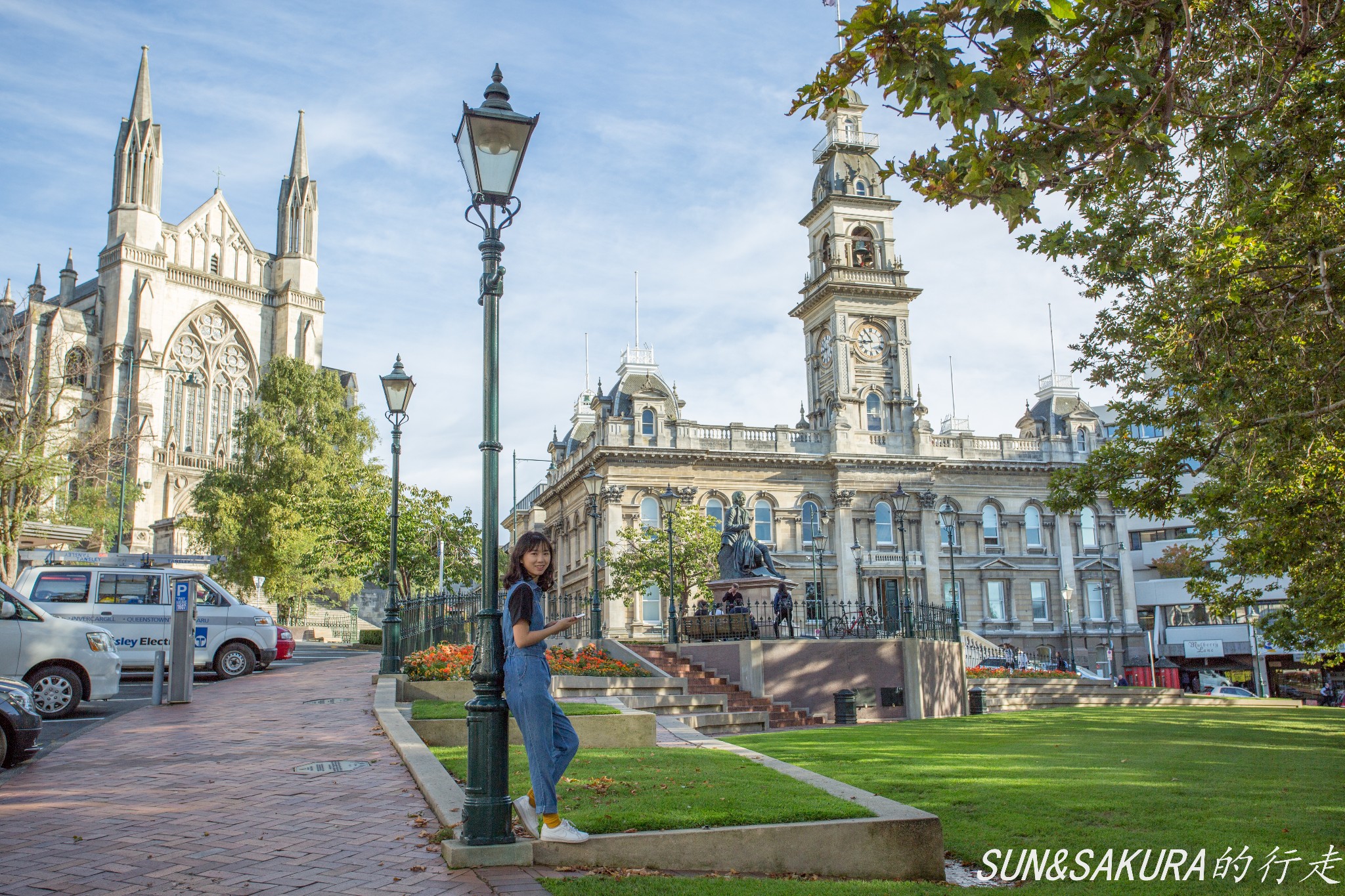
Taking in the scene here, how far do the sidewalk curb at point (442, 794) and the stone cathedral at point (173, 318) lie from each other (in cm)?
4682

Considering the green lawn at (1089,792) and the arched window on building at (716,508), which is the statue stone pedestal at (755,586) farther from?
the arched window on building at (716,508)

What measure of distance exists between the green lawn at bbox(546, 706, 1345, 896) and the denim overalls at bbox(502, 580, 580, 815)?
72 centimetres

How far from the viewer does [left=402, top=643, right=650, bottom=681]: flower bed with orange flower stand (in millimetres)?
15984

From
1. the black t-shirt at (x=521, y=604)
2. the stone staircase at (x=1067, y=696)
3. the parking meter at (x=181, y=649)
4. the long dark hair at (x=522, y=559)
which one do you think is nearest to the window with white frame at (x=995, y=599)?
the stone staircase at (x=1067, y=696)

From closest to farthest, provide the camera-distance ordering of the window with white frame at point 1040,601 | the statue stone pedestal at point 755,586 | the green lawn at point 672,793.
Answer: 1. the green lawn at point 672,793
2. the statue stone pedestal at point 755,586
3. the window with white frame at point 1040,601

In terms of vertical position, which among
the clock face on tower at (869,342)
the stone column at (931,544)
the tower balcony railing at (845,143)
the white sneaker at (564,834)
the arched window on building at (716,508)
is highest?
the tower balcony railing at (845,143)

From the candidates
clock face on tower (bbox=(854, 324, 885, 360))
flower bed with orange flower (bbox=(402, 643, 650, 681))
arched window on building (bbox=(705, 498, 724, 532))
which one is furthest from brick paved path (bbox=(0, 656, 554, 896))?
clock face on tower (bbox=(854, 324, 885, 360))

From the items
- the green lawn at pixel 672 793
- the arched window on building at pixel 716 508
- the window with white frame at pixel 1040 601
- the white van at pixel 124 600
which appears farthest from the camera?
the window with white frame at pixel 1040 601

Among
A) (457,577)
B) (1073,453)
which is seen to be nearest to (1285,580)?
(1073,453)

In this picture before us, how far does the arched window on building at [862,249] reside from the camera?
54469 mm

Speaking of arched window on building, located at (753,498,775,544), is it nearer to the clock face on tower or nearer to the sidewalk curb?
the clock face on tower

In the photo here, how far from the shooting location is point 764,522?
50.9m

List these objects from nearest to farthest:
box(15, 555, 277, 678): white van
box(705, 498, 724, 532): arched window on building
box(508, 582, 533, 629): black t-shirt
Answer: box(508, 582, 533, 629): black t-shirt → box(15, 555, 277, 678): white van → box(705, 498, 724, 532): arched window on building

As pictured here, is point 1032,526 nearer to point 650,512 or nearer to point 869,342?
point 869,342
